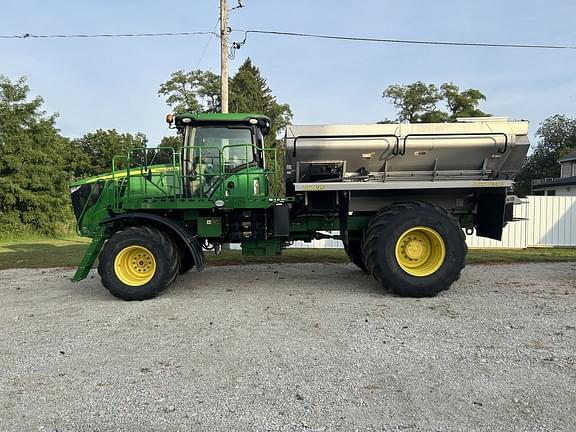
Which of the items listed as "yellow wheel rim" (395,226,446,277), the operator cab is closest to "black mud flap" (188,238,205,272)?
the operator cab

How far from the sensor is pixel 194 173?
7258 mm

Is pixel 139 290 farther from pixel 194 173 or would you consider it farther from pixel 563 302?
pixel 563 302

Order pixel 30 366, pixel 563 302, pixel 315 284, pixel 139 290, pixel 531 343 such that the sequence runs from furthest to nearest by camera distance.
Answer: pixel 315 284
pixel 139 290
pixel 563 302
pixel 531 343
pixel 30 366

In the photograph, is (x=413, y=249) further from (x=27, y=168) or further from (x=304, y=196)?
(x=27, y=168)

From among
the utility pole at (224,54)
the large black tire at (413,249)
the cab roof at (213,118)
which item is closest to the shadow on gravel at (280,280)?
the large black tire at (413,249)

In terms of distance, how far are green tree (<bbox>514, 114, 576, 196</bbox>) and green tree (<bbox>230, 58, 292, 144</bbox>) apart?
3395cm

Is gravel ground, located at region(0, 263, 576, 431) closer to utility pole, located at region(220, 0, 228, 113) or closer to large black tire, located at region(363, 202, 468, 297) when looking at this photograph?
large black tire, located at region(363, 202, 468, 297)

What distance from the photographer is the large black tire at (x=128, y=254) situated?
6750 millimetres

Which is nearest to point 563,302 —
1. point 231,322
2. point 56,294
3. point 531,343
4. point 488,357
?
point 531,343

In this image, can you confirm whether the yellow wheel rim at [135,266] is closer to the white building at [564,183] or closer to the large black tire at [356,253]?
the large black tire at [356,253]

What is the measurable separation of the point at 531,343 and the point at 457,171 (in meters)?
3.17

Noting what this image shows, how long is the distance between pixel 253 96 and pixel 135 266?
40174mm

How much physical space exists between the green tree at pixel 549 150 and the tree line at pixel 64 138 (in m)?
23.6

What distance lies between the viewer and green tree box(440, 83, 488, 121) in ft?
134
